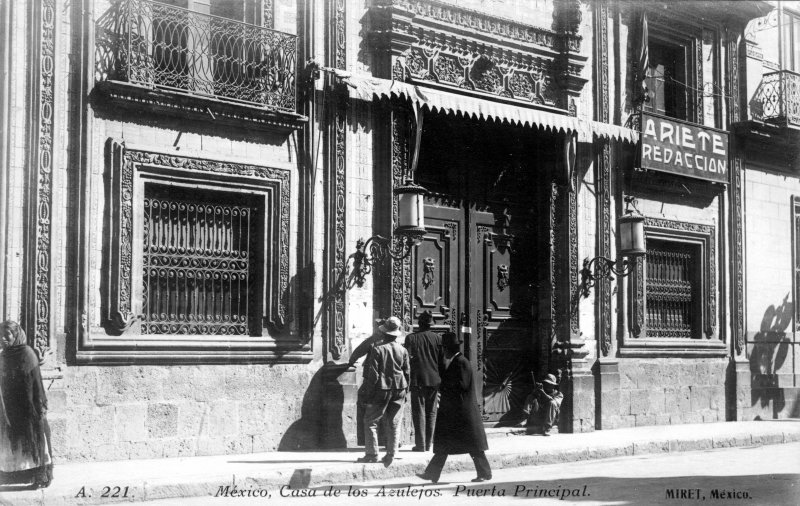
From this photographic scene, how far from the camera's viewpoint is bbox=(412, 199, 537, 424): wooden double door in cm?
1369

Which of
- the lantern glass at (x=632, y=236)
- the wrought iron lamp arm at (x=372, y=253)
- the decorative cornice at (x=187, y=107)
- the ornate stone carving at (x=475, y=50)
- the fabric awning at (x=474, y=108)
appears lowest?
the wrought iron lamp arm at (x=372, y=253)

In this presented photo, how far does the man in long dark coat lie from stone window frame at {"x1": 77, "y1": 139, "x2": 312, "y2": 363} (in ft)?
4.55

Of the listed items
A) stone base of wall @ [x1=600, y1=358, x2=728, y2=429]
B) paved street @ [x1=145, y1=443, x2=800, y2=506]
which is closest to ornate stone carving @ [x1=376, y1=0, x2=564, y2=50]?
stone base of wall @ [x1=600, y1=358, x2=728, y2=429]

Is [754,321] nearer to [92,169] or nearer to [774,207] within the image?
[774,207]

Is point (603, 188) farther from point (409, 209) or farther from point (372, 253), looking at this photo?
point (372, 253)

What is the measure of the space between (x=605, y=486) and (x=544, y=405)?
4.78 m

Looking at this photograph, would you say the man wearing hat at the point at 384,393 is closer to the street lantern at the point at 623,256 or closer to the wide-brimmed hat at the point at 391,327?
the wide-brimmed hat at the point at 391,327

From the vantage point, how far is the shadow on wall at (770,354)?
17.2m

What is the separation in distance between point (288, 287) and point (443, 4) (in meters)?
4.39

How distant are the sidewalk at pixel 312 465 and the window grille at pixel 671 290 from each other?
209 centimetres

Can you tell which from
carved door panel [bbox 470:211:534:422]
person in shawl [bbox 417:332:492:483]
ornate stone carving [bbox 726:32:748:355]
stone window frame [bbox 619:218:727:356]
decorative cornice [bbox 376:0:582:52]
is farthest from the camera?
ornate stone carving [bbox 726:32:748:355]

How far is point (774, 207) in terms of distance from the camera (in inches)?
707

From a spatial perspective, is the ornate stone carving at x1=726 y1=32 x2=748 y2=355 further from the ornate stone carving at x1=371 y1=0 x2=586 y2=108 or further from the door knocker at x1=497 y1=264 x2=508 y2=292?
the door knocker at x1=497 y1=264 x2=508 y2=292

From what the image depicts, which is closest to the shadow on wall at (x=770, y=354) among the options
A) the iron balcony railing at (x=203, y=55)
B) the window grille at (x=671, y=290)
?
the window grille at (x=671, y=290)
